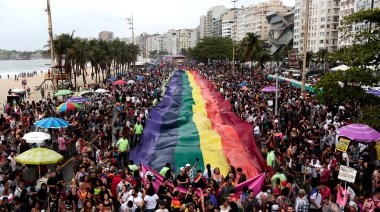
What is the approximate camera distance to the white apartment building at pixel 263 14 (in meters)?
141

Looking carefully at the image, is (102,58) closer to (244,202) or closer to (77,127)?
(77,127)

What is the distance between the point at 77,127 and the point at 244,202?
38.4 feet

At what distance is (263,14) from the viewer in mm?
141000

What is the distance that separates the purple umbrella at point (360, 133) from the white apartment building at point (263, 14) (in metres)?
131

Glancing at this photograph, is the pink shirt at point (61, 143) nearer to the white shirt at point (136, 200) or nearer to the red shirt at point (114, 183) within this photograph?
the red shirt at point (114, 183)

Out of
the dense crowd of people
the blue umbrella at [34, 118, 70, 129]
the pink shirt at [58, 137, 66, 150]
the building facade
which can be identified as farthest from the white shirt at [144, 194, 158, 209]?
the building facade

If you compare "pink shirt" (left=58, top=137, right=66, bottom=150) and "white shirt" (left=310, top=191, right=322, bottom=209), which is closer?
Answer: "white shirt" (left=310, top=191, right=322, bottom=209)

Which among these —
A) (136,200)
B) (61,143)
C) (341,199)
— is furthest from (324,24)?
(136,200)

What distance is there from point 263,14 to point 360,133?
443 ft

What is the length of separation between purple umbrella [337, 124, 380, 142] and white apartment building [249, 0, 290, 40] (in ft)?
429

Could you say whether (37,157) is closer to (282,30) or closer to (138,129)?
(138,129)

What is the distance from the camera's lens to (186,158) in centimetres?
1428

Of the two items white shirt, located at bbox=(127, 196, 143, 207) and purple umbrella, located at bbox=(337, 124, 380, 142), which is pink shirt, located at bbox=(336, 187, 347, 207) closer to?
purple umbrella, located at bbox=(337, 124, 380, 142)

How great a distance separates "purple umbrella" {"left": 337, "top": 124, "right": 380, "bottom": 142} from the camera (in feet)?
41.6
